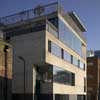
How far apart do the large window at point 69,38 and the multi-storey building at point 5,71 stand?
1992 cm

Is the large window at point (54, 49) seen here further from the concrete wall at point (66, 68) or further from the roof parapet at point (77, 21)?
the roof parapet at point (77, 21)

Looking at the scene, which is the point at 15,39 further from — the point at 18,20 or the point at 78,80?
the point at 78,80

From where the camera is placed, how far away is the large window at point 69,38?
1757 inches

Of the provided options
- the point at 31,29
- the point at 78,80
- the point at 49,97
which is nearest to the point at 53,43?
the point at 31,29

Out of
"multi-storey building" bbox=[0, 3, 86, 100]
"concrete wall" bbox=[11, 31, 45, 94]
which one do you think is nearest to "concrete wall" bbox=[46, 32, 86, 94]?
"multi-storey building" bbox=[0, 3, 86, 100]

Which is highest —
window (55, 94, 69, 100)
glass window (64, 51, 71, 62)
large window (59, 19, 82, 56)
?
large window (59, 19, 82, 56)

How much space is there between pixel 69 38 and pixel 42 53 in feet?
36.8

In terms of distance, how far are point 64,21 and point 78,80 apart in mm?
15388

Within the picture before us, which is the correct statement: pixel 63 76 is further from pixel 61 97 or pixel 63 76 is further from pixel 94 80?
pixel 94 80

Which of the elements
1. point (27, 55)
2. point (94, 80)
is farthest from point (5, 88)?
point (94, 80)

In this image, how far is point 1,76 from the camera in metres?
24.2

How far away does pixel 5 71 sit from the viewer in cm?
2486

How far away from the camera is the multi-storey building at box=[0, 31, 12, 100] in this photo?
24.3 meters

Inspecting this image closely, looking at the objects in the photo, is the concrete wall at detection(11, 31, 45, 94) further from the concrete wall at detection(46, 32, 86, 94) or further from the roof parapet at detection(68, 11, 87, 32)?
the roof parapet at detection(68, 11, 87, 32)
